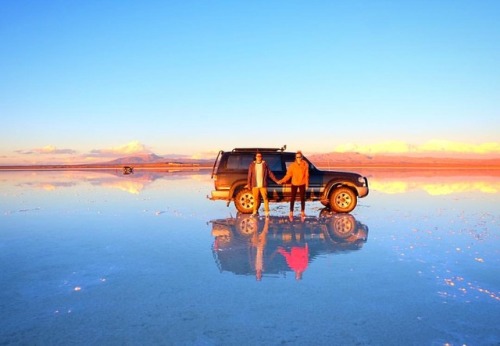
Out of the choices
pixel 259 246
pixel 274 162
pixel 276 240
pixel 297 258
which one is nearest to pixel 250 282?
pixel 297 258

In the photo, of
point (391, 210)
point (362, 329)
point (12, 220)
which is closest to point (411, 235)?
point (391, 210)

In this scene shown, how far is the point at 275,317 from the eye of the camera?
487 cm

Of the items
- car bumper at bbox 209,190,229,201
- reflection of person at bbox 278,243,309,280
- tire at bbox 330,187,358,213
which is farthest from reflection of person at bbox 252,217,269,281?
tire at bbox 330,187,358,213

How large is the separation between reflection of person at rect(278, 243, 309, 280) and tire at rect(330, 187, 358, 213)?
6.17 meters

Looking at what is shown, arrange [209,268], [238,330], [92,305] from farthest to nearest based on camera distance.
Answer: [209,268], [92,305], [238,330]

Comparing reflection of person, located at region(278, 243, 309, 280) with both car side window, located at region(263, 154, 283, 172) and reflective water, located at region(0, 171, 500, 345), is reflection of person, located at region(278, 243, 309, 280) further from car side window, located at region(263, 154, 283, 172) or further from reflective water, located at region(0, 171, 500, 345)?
car side window, located at region(263, 154, 283, 172)

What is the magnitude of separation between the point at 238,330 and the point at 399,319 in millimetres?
1969

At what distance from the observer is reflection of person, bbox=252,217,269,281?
6.89m

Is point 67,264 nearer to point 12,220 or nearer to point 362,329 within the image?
point 362,329

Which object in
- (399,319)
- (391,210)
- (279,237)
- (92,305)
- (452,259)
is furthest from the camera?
(391,210)

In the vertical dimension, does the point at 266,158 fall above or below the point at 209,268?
above

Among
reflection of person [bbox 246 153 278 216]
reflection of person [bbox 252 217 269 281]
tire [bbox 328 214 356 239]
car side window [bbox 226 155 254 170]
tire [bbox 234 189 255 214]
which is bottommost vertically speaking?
tire [bbox 328 214 356 239]

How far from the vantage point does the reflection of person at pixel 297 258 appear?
6.97m

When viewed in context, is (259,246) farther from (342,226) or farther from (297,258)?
(342,226)
